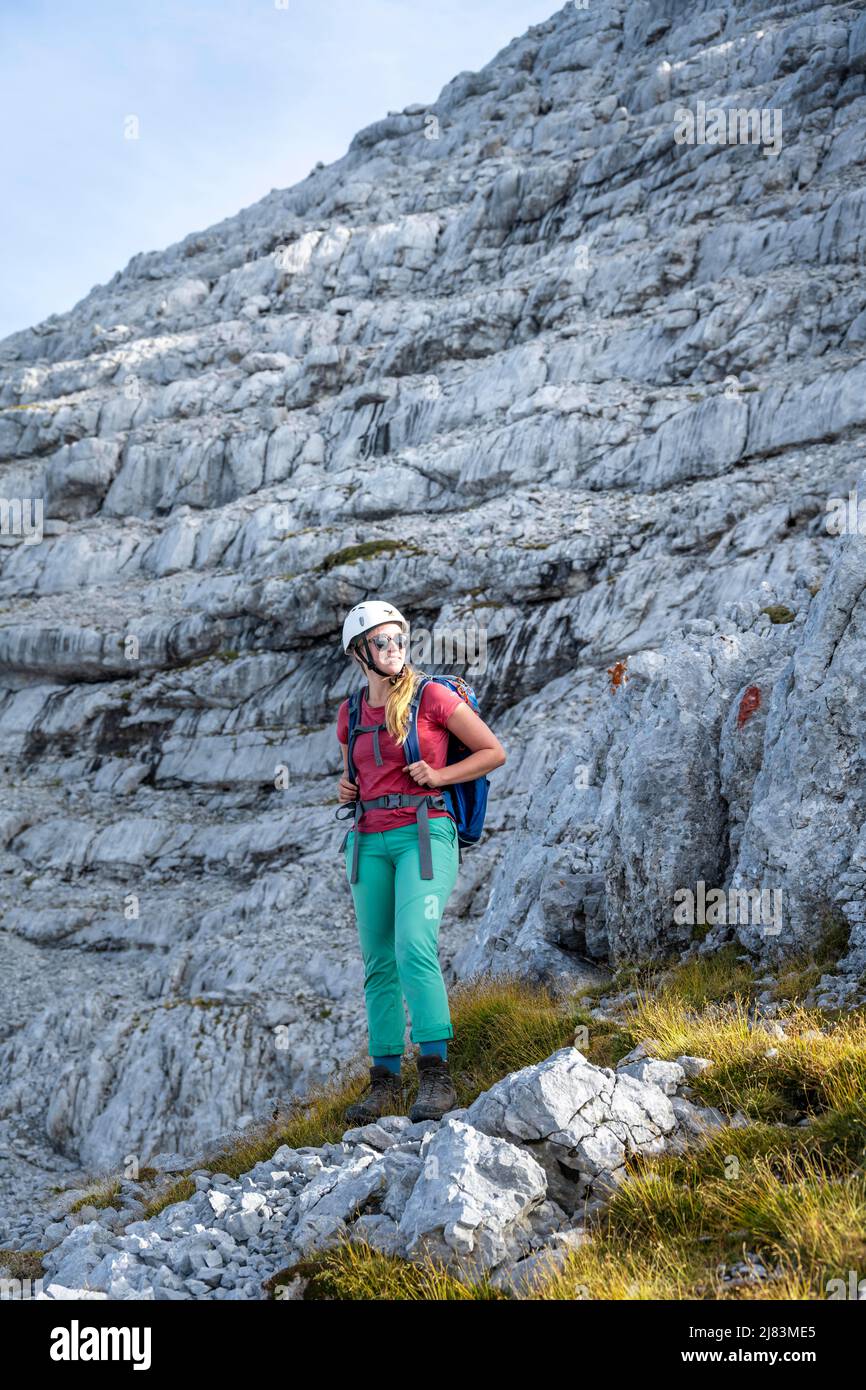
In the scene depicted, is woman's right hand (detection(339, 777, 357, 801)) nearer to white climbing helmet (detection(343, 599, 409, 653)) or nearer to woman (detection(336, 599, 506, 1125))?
woman (detection(336, 599, 506, 1125))

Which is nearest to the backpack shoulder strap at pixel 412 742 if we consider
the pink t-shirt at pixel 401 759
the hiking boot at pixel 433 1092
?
the pink t-shirt at pixel 401 759

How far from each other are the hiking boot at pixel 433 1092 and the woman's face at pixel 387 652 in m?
2.88

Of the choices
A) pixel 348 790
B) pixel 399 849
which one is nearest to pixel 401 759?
pixel 348 790

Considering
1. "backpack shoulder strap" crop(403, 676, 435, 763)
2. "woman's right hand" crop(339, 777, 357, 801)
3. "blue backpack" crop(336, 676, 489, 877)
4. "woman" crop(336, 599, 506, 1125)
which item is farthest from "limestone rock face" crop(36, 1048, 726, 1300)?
"woman's right hand" crop(339, 777, 357, 801)

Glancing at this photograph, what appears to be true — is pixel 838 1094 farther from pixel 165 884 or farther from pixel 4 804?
pixel 4 804

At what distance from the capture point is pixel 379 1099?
23.4 ft

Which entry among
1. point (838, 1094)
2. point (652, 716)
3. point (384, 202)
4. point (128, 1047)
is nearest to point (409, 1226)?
point (838, 1094)

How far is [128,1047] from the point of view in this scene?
22.2m

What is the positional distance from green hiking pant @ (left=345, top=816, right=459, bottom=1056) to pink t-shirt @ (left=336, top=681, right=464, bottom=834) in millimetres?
108

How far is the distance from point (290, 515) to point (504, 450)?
1151cm

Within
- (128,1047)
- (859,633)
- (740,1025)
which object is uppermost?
(859,633)

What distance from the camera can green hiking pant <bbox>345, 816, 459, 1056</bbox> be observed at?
657 cm

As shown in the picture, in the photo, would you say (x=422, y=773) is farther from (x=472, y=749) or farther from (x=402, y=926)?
(x=402, y=926)
